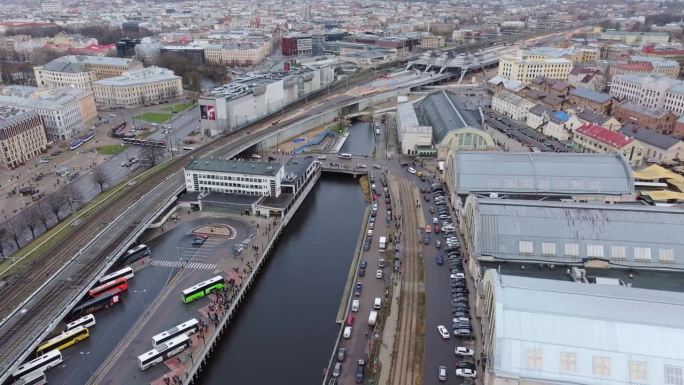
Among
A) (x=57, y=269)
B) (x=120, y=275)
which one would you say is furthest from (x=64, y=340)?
(x=57, y=269)

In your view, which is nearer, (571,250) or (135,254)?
(571,250)

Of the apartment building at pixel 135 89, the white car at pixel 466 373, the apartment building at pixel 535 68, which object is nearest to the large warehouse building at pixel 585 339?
the white car at pixel 466 373

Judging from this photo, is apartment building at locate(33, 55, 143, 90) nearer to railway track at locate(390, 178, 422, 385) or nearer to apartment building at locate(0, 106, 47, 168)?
apartment building at locate(0, 106, 47, 168)

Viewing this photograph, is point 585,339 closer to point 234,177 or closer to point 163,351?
point 163,351

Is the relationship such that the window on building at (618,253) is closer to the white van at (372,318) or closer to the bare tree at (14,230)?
the white van at (372,318)

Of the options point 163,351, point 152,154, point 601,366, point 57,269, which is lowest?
point 163,351

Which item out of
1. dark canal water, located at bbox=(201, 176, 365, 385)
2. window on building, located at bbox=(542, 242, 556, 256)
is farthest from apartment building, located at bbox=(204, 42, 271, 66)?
window on building, located at bbox=(542, 242, 556, 256)

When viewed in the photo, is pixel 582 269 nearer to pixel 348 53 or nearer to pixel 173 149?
pixel 173 149
